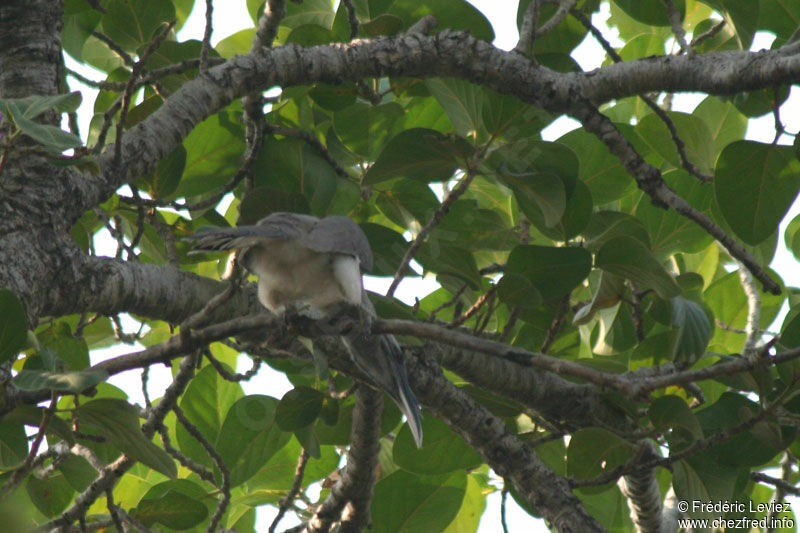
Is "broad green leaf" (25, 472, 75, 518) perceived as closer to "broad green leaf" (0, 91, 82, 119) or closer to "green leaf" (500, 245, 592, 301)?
"broad green leaf" (0, 91, 82, 119)

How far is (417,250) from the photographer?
2.47m

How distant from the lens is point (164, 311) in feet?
7.10

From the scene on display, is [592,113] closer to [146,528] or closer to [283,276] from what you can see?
[283,276]

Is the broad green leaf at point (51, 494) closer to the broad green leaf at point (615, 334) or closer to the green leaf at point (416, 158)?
the green leaf at point (416, 158)

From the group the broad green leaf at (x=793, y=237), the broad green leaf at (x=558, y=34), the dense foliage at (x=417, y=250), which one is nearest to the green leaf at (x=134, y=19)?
the dense foliage at (x=417, y=250)

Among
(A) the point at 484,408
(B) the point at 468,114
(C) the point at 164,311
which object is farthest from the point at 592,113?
(C) the point at 164,311

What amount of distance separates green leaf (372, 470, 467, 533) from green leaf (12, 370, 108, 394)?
1577 millimetres

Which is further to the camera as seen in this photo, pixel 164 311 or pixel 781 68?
pixel 164 311

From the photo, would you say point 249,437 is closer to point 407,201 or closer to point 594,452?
point 407,201

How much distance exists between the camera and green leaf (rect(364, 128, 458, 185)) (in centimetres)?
227

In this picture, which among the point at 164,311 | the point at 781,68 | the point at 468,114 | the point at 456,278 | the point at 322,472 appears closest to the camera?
the point at 781,68

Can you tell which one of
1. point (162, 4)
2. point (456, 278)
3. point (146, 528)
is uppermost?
point (162, 4)

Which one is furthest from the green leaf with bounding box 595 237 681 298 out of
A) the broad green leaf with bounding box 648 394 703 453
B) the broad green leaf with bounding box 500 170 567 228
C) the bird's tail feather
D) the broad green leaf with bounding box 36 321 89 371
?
the broad green leaf with bounding box 36 321 89 371

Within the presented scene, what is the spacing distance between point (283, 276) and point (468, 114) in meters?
0.75
